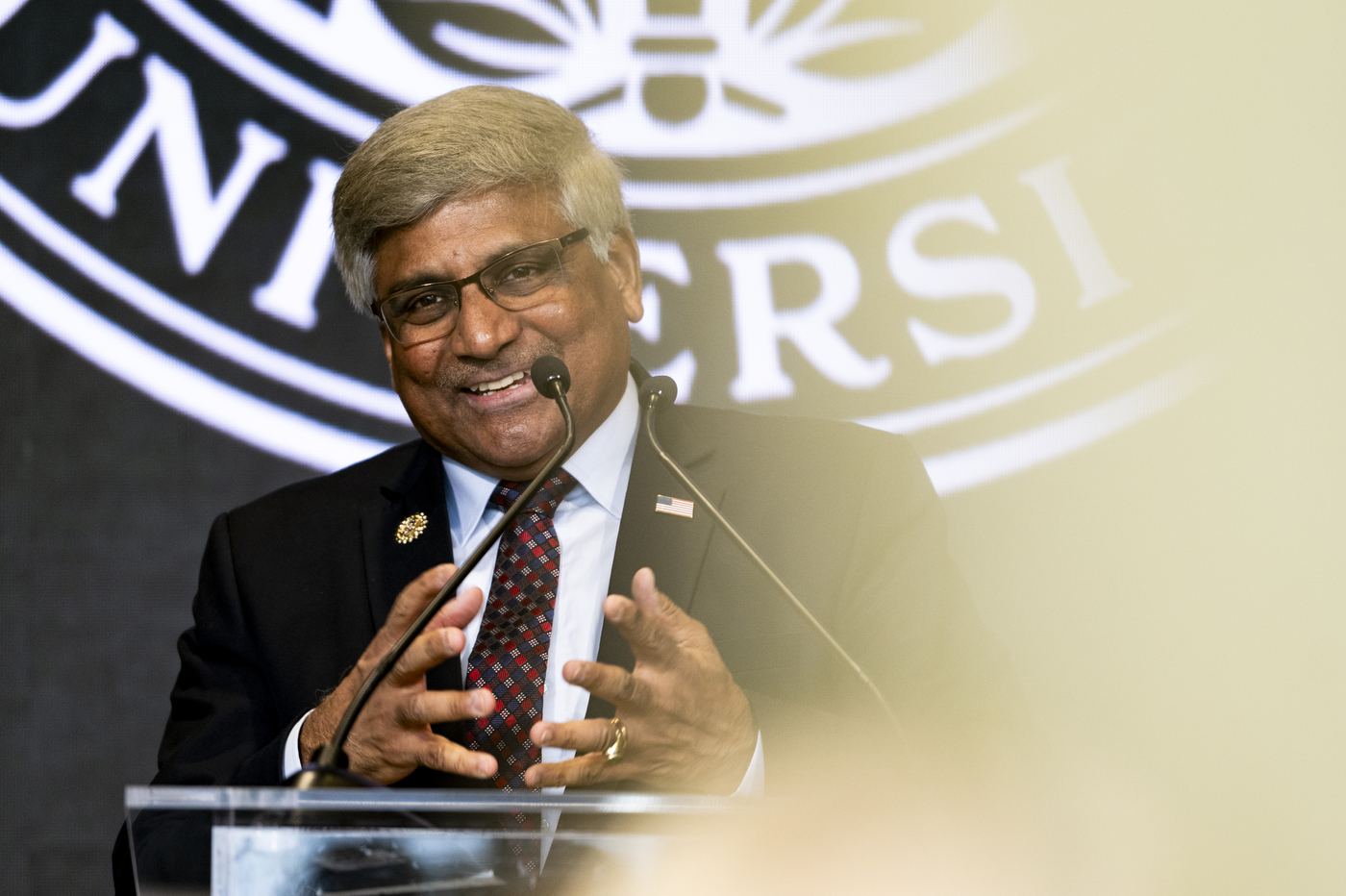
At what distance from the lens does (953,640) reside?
1.45 metres

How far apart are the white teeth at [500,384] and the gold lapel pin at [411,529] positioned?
0.65ft

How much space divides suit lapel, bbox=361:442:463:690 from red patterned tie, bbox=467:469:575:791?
13 cm

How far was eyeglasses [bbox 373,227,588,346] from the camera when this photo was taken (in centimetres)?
142

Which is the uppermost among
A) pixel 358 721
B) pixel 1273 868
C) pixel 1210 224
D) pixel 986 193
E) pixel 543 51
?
pixel 543 51

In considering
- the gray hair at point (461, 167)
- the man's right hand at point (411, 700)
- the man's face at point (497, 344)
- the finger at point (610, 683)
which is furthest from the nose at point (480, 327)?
the finger at point (610, 683)

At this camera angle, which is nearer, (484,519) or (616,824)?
(616,824)

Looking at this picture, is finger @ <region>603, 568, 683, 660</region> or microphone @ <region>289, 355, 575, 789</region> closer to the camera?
microphone @ <region>289, 355, 575, 789</region>

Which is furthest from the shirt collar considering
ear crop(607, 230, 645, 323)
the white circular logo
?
the white circular logo

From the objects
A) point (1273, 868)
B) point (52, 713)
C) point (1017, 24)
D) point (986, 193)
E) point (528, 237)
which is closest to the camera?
point (1273, 868)

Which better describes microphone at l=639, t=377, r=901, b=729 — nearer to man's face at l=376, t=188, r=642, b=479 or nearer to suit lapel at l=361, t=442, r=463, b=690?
man's face at l=376, t=188, r=642, b=479

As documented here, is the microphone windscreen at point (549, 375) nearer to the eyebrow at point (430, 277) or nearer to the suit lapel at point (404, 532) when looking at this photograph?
the eyebrow at point (430, 277)

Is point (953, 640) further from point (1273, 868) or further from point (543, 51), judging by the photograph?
point (543, 51)

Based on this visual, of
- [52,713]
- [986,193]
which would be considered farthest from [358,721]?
[986,193]

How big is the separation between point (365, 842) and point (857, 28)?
5.82 feet
